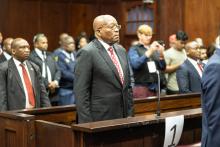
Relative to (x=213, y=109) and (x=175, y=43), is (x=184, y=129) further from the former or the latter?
(x=175, y=43)

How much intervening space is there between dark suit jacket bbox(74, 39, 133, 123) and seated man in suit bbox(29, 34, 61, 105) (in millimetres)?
2479

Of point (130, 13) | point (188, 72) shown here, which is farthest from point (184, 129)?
point (130, 13)

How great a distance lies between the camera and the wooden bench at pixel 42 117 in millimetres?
3188

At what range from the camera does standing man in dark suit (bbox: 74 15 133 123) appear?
326 cm

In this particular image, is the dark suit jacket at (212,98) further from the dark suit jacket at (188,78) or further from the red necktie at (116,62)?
the dark suit jacket at (188,78)

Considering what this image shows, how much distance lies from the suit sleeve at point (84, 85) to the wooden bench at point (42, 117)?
195 millimetres

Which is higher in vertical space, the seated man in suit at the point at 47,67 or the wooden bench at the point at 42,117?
the seated man in suit at the point at 47,67

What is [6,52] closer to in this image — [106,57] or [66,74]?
[66,74]

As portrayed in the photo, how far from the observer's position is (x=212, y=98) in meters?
2.10

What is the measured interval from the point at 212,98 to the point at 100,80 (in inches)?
51.5

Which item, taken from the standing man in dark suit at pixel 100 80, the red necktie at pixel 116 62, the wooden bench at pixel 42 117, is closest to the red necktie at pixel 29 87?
the wooden bench at pixel 42 117

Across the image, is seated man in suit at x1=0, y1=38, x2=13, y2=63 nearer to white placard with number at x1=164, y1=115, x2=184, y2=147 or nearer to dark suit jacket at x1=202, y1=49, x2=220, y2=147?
white placard with number at x1=164, y1=115, x2=184, y2=147

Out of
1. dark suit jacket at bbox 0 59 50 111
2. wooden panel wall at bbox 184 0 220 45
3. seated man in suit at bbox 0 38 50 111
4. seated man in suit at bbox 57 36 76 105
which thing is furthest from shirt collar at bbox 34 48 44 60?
wooden panel wall at bbox 184 0 220 45

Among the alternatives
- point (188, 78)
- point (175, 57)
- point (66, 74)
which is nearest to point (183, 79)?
point (188, 78)
